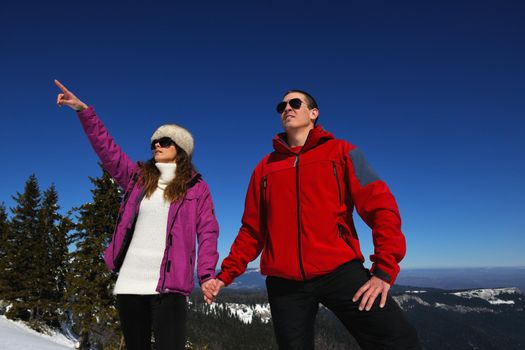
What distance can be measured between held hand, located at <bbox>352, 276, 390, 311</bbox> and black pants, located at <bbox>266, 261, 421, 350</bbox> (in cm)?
5

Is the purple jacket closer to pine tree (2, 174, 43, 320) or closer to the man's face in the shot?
the man's face

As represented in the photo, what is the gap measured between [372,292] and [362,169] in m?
1.01

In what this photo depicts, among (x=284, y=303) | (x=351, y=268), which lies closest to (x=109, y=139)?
(x=284, y=303)

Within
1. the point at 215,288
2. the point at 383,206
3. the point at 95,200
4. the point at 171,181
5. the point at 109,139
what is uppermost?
the point at 95,200

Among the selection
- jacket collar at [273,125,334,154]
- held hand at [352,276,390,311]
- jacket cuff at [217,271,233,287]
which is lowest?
held hand at [352,276,390,311]

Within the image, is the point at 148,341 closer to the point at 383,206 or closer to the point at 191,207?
the point at 191,207

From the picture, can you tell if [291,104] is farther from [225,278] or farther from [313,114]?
[225,278]

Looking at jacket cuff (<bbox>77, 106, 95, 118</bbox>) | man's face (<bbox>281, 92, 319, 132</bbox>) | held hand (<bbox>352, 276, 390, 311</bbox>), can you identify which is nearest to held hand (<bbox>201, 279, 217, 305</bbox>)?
held hand (<bbox>352, 276, 390, 311</bbox>)

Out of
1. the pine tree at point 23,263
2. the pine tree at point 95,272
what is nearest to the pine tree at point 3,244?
the pine tree at point 23,263

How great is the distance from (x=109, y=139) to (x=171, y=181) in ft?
2.76

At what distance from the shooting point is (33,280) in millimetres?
26391

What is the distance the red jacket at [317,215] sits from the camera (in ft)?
9.21

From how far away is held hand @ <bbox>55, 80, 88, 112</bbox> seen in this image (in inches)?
146

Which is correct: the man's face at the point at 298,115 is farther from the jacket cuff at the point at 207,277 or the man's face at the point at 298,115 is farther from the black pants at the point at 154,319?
the black pants at the point at 154,319
